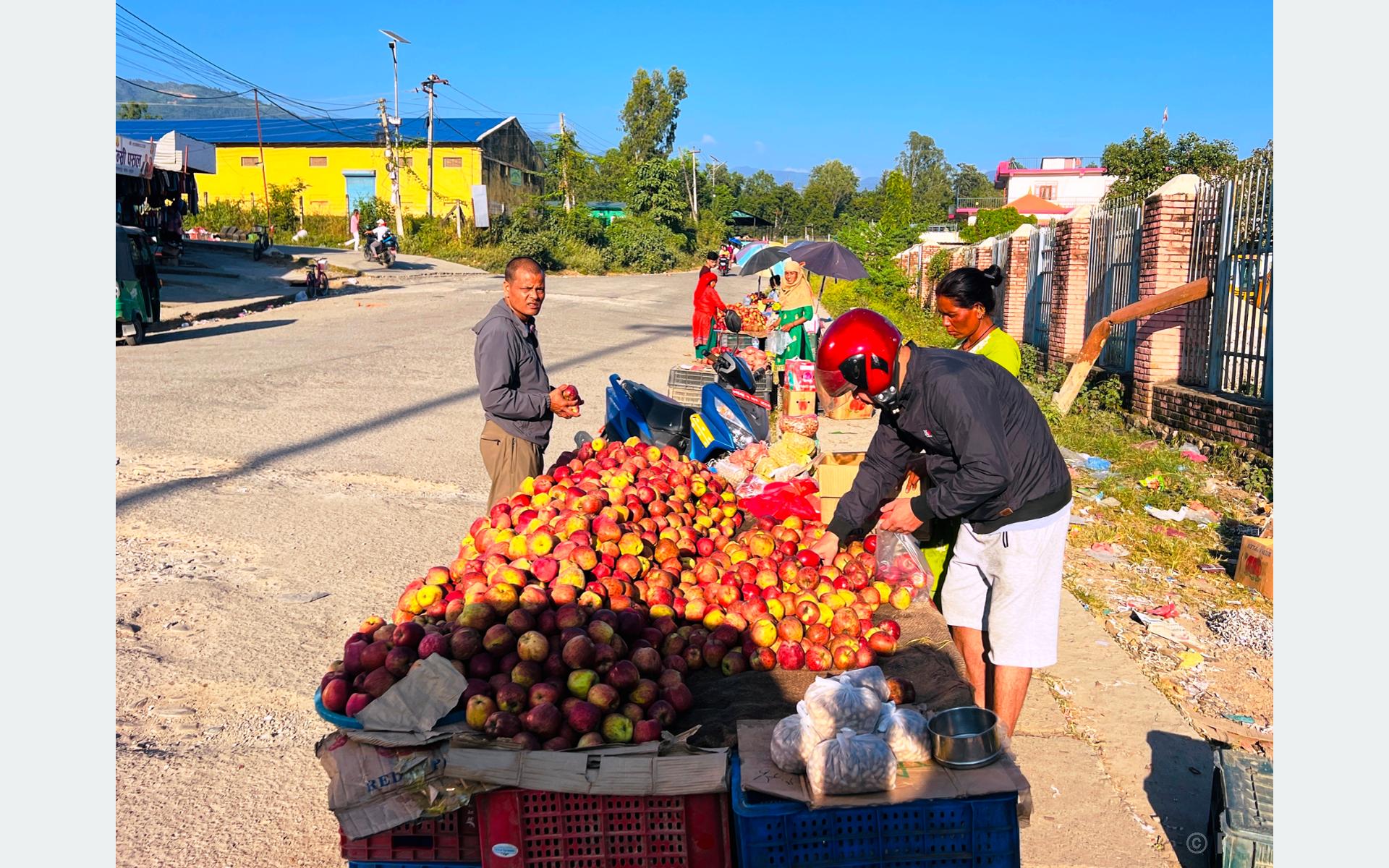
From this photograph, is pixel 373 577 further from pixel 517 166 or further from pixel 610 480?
pixel 517 166

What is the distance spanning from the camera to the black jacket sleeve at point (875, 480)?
4.11m

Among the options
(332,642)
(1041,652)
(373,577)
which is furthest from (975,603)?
(373,577)

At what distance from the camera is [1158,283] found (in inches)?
452

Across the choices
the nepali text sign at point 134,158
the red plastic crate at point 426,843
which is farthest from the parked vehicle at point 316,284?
the red plastic crate at point 426,843

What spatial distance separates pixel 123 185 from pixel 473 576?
26.6m

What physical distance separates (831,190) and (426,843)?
137 m

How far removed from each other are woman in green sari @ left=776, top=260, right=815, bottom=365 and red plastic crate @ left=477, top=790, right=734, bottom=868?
8650mm

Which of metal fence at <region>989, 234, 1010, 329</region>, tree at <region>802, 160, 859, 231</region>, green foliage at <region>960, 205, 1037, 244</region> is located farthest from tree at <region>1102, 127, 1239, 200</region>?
tree at <region>802, 160, 859, 231</region>

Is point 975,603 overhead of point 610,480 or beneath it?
beneath

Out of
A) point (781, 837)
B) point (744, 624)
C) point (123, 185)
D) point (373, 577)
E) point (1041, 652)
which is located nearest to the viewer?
point (781, 837)

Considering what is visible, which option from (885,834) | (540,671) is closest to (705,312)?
(540,671)

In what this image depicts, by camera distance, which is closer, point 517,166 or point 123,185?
point 123,185

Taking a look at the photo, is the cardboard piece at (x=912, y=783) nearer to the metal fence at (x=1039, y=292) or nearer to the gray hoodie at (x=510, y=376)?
the gray hoodie at (x=510, y=376)

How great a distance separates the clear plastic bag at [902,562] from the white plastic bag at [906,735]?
174cm
